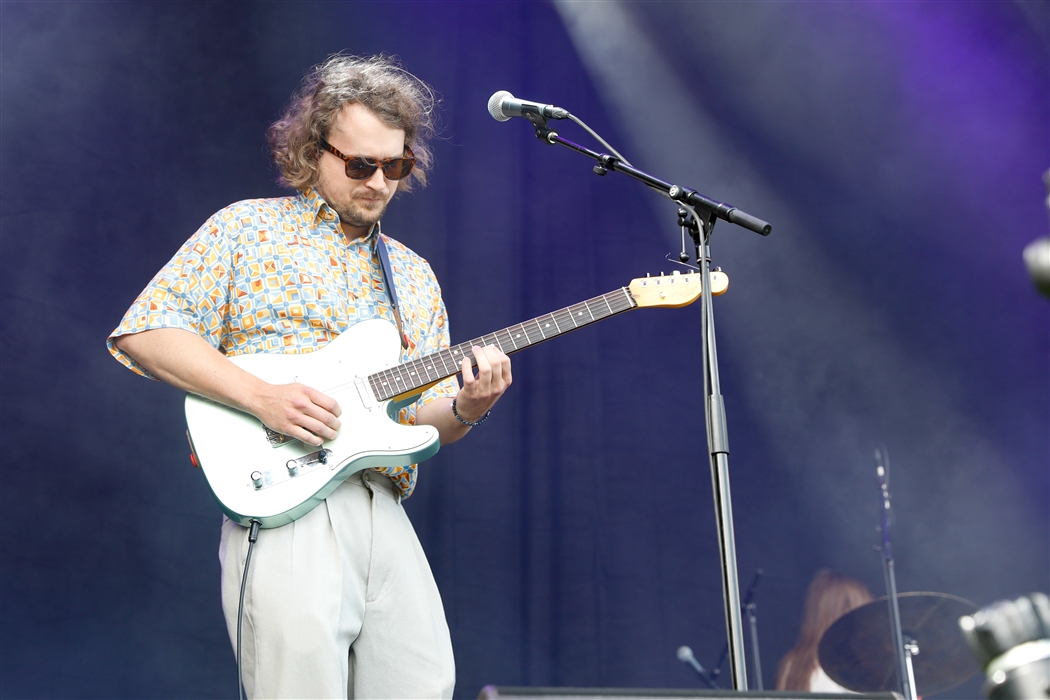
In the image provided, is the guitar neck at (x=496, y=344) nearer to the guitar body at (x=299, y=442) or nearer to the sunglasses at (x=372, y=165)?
the guitar body at (x=299, y=442)

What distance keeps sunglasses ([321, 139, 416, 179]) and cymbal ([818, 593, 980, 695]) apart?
2.46m

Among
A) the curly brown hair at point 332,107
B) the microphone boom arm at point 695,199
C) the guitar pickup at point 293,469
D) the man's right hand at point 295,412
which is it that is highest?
the curly brown hair at point 332,107

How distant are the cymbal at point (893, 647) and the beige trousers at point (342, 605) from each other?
218cm

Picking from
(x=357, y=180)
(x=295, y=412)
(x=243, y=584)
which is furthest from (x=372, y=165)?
(x=243, y=584)

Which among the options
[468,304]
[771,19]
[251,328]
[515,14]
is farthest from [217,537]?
[771,19]

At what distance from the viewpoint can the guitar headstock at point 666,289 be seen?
2.50m

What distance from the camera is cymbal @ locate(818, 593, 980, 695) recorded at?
11.9 ft

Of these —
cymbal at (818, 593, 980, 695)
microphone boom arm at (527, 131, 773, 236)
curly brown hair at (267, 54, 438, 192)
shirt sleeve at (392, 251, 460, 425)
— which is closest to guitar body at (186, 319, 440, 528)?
shirt sleeve at (392, 251, 460, 425)

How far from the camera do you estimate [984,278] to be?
457 cm

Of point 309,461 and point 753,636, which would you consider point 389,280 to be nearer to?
point 309,461

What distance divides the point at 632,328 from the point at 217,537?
2.13 meters

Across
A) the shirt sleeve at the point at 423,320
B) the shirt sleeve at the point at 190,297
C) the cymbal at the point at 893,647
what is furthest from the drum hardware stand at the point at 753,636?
the shirt sleeve at the point at 190,297

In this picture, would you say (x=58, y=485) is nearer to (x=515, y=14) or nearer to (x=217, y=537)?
(x=217, y=537)

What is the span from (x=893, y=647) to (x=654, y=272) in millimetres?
1945
